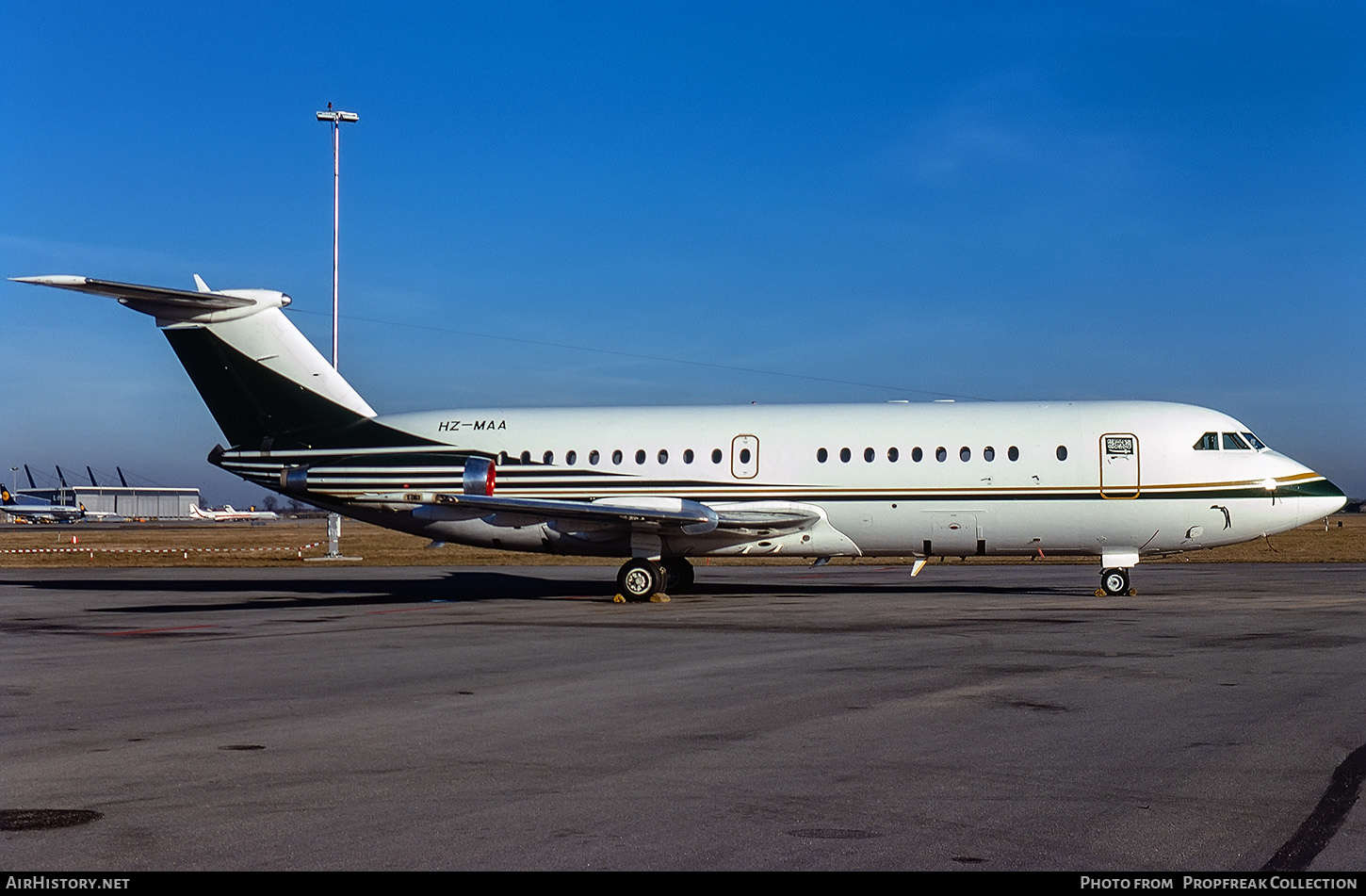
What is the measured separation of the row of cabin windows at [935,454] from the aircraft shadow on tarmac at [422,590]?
109 inches

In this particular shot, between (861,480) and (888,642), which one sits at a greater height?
(861,480)

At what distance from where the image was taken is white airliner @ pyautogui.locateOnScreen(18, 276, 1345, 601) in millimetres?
24219

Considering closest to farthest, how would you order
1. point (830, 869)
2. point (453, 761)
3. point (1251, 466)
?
point (830, 869)
point (453, 761)
point (1251, 466)

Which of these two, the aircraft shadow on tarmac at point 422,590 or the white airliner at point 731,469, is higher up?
the white airliner at point 731,469

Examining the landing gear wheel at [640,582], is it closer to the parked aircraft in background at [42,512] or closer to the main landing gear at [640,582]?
the main landing gear at [640,582]

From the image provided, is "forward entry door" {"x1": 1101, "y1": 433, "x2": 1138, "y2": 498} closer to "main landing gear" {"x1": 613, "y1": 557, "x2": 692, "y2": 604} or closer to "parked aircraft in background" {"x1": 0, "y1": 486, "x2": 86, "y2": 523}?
"main landing gear" {"x1": 613, "y1": 557, "x2": 692, "y2": 604}

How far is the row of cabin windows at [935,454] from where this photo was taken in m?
24.5

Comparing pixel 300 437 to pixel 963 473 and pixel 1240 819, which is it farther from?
pixel 1240 819

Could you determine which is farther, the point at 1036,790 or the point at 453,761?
the point at 453,761

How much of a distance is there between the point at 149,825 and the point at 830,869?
12.1 ft

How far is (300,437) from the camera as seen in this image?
1055 inches

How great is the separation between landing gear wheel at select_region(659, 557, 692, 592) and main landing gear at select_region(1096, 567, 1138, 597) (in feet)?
28.6

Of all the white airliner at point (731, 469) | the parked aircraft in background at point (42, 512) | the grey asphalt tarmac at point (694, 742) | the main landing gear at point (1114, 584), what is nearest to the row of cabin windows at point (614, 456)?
the white airliner at point (731, 469)

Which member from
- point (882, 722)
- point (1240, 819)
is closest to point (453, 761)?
point (882, 722)
